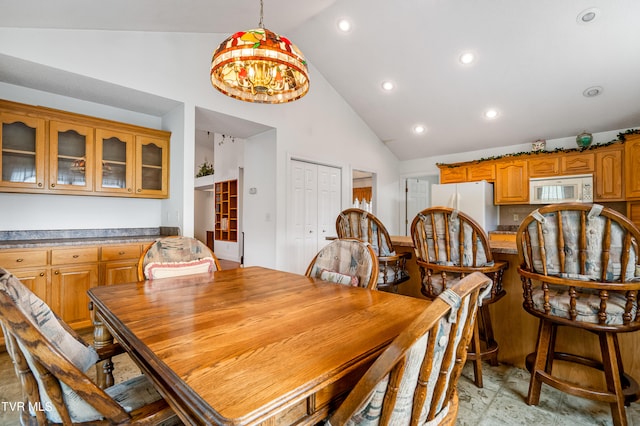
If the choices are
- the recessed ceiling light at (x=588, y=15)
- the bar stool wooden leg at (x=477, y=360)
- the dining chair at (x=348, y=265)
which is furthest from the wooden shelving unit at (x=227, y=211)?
the recessed ceiling light at (x=588, y=15)

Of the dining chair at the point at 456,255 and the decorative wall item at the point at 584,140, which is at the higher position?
the decorative wall item at the point at 584,140

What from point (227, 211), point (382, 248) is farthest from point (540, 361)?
point (227, 211)

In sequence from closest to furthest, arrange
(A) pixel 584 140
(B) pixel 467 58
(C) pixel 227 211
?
(B) pixel 467 58
(A) pixel 584 140
(C) pixel 227 211

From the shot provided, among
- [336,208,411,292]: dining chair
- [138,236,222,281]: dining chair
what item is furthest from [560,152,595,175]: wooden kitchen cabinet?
[138,236,222,281]: dining chair

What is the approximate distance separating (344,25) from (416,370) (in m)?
4.31

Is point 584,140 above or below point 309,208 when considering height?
above

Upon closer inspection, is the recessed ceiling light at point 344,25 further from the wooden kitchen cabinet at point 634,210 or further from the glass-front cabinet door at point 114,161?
the wooden kitchen cabinet at point 634,210

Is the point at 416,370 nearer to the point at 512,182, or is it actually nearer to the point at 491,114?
the point at 491,114

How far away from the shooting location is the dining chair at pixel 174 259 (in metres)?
1.78

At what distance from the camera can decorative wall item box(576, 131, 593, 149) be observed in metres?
4.22

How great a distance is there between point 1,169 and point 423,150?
5903mm

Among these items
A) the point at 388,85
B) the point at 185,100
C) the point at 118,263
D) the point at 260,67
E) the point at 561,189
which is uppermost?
the point at 388,85

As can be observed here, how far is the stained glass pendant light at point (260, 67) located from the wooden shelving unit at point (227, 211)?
5.28 meters

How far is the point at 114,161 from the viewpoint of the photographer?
3.21 metres
